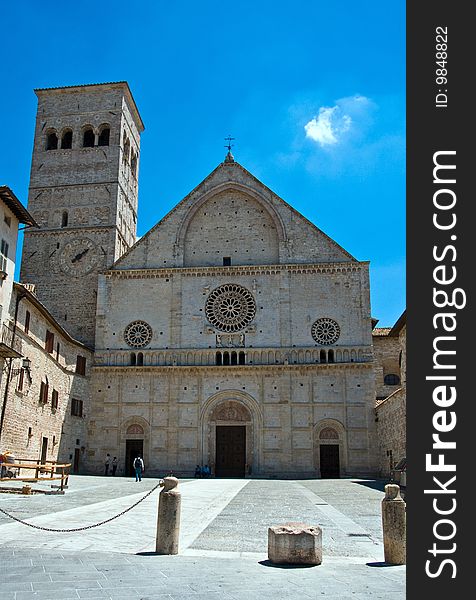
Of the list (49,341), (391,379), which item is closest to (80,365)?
(49,341)

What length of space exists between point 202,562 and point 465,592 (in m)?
4.31

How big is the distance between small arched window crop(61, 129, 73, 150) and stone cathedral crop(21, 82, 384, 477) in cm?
283

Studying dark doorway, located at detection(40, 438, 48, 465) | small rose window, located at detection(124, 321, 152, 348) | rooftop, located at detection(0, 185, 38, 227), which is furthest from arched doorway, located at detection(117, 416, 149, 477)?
rooftop, located at detection(0, 185, 38, 227)

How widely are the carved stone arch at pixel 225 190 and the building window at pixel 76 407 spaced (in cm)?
1121

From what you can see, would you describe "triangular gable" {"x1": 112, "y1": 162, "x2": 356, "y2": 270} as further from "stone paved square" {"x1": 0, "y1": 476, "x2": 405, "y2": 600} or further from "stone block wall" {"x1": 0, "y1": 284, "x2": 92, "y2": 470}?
"stone paved square" {"x1": 0, "y1": 476, "x2": 405, "y2": 600}

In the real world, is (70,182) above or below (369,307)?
above

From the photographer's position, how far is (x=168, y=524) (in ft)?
28.7

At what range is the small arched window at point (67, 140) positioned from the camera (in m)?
43.3

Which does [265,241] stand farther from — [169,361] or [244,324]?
[169,361]

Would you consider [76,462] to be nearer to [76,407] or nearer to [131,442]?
[76,407]

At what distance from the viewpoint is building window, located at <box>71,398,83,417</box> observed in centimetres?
3449

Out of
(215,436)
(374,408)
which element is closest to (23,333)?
(215,436)

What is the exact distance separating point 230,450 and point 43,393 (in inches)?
447

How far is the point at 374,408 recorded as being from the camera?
114ft
